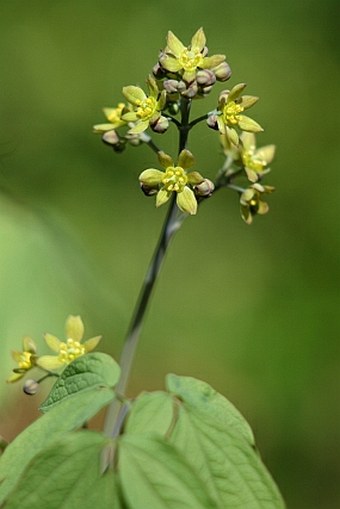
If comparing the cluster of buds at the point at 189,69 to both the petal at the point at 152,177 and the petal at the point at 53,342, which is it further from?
the petal at the point at 53,342

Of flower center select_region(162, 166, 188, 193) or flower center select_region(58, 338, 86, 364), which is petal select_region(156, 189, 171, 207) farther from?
flower center select_region(58, 338, 86, 364)

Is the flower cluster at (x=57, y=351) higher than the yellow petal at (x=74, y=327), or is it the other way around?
the yellow petal at (x=74, y=327)

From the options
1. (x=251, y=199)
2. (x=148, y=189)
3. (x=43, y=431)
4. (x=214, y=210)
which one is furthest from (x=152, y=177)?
(x=214, y=210)

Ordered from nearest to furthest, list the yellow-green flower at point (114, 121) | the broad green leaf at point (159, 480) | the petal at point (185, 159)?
the broad green leaf at point (159, 480) → the petal at point (185, 159) → the yellow-green flower at point (114, 121)

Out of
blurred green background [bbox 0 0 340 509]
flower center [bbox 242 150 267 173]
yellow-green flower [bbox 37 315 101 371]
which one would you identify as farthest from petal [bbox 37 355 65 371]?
blurred green background [bbox 0 0 340 509]

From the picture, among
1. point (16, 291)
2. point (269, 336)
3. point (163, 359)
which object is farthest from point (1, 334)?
point (269, 336)

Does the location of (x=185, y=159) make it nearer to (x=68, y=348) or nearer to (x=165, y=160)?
(x=165, y=160)

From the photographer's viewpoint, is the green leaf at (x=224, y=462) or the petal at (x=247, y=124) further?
the petal at (x=247, y=124)

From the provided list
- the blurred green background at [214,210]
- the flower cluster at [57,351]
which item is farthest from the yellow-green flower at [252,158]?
the blurred green background at [214,210]
